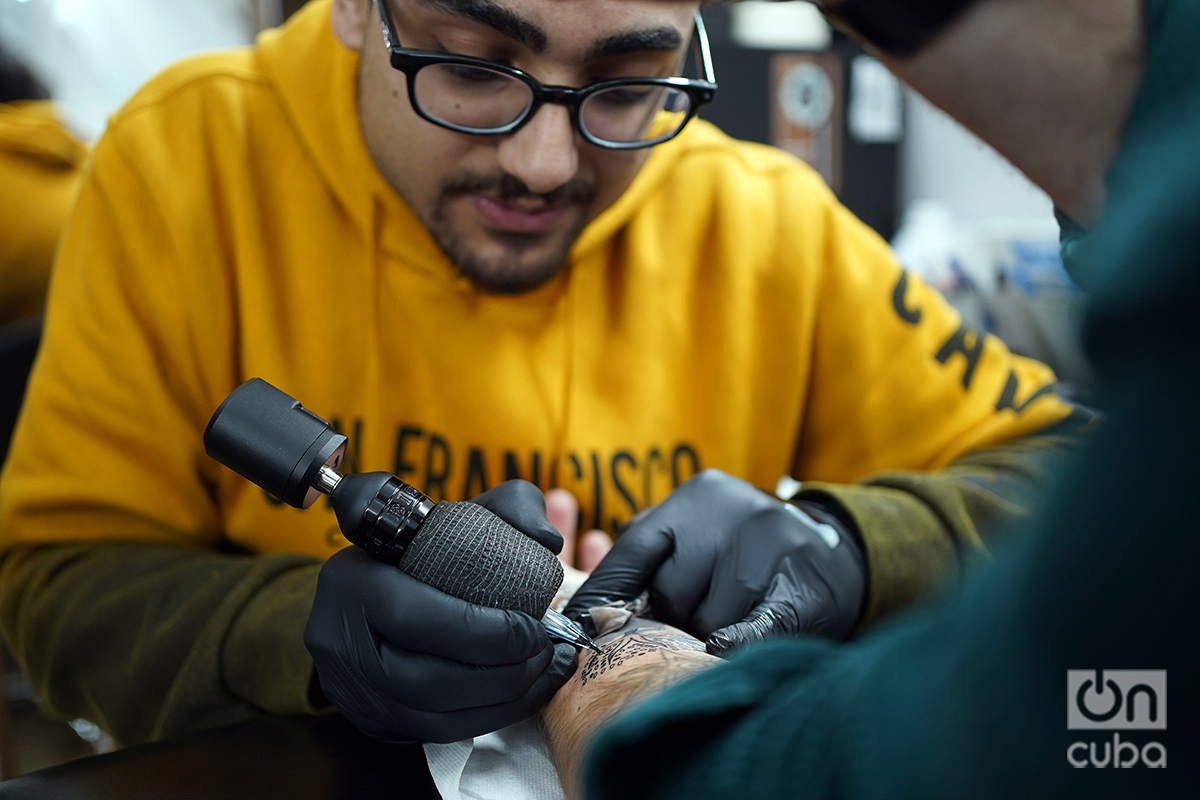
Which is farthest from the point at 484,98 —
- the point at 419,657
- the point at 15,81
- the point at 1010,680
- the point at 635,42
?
the point at 15,81

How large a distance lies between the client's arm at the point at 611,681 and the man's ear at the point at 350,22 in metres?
0.70

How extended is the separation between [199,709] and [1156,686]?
0.75 m

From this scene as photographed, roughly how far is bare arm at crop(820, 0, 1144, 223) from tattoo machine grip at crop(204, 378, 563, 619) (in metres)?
0.38

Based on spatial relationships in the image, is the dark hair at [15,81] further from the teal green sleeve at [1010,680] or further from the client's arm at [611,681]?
the teal green sleeve at [1010,680]

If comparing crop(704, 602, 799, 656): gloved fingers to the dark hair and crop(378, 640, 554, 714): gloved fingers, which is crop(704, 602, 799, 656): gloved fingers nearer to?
crop(378, 640, 554, 714): gloved fingers

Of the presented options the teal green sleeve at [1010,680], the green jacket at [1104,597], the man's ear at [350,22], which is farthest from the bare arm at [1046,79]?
the man's ear at [350,22]

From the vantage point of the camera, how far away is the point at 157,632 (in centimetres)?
81

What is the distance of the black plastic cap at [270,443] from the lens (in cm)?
58

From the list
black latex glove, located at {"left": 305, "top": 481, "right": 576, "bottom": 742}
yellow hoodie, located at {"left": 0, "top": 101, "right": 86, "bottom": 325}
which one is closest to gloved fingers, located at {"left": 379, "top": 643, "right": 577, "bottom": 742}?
black latex glove, located at {"left": 305, "top": 481, "right": 576, "bottom": 742}

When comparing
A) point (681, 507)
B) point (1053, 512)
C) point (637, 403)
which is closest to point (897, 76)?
point (1053, 512)

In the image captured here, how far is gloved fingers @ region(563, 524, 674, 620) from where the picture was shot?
2.47ft

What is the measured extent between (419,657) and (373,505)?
116 mm

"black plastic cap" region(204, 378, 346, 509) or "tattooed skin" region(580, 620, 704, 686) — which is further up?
"black plastic cap" region(204, 378, 346, 509)

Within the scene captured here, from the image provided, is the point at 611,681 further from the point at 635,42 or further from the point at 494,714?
the point at 635,42
